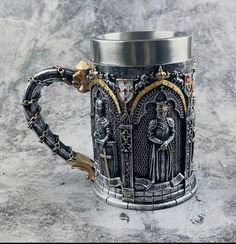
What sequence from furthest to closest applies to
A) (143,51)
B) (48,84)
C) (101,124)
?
(48,84), (101,124), (143,51)

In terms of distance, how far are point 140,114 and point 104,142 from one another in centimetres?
16

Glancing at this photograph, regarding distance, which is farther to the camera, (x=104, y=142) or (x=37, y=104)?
(x=37, y=104)

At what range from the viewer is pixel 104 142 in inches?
60.4

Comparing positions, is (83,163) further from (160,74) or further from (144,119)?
(160,74)

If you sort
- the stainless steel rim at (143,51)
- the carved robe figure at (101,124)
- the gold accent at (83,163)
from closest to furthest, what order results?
1. the stainless steel rim at (143,51)
2. the carved robe figure at (101,124)
3. the gold accent at (83,163)

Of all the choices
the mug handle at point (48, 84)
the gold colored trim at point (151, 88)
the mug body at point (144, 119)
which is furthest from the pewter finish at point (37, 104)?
the gold colored trim at point (151, 88)

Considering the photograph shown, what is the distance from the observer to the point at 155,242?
4.54 feet

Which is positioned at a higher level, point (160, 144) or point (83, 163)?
point (160, 144)

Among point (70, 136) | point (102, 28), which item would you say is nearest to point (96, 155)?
point (70, 136)

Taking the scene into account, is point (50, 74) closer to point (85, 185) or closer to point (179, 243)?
point (85, 185)

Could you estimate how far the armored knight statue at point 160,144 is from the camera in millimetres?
1468

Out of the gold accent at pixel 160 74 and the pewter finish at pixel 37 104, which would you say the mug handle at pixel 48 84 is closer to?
the pewter finish at pixel 37 104

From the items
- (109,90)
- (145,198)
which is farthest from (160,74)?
(145,198)

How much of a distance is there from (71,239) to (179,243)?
32cm
